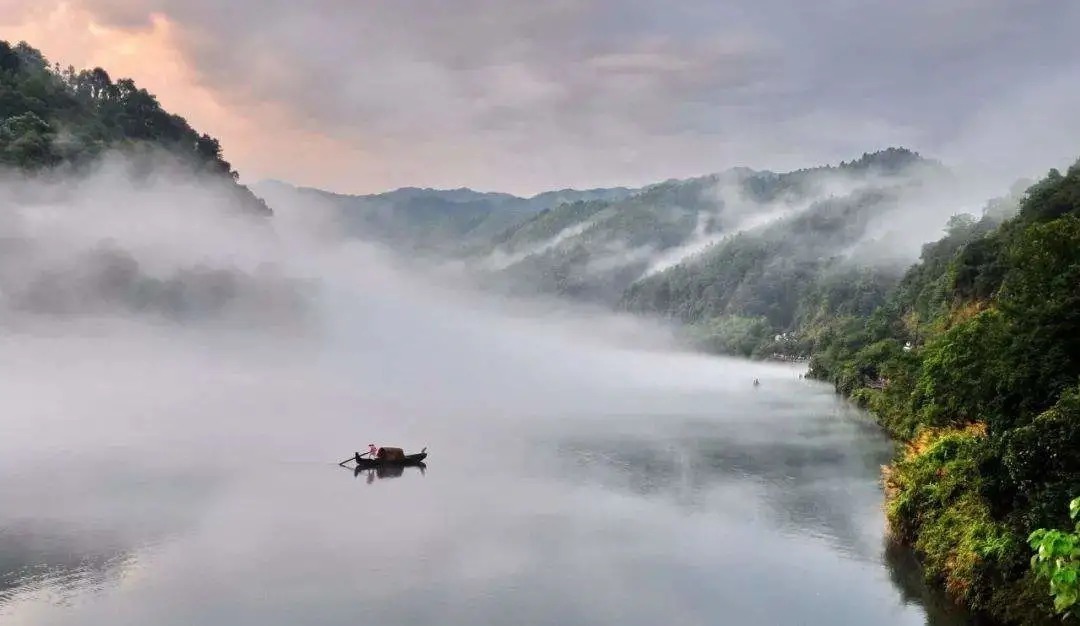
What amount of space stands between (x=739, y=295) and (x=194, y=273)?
10903cm

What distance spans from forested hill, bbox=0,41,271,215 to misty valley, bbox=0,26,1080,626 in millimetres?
422

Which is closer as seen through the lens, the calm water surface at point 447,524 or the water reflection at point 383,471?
the calm water surface at point 447,524

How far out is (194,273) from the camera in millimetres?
121000

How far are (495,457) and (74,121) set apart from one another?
8643 cm

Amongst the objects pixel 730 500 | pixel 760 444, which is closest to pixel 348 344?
pixel 760 444

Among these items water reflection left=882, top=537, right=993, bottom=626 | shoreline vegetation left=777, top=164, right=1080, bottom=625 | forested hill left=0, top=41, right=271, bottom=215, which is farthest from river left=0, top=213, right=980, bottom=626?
forested hill left=0, top=41, right=271, bottom=215

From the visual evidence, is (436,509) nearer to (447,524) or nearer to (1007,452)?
(447,524)

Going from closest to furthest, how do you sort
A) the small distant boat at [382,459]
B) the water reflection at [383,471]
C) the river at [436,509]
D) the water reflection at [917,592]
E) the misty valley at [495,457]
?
the water reflection at [917,592] < the misty valley at [495,457] < the river at [436,509] < the water reflection at [383,471] < the small distant boat at [382,459]

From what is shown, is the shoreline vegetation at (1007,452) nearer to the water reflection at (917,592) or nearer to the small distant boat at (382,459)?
the water reflection at (917,592)

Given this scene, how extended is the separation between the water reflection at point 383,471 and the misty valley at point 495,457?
0.20 meters

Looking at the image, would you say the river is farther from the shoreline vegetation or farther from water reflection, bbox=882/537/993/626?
the shoreline vegetation

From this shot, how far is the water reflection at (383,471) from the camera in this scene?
41750mm

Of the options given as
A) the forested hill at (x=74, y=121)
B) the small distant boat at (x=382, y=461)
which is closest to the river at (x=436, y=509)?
the small distant boat at (x=382, y=461)

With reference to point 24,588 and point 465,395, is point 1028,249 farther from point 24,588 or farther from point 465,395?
point 465,395
